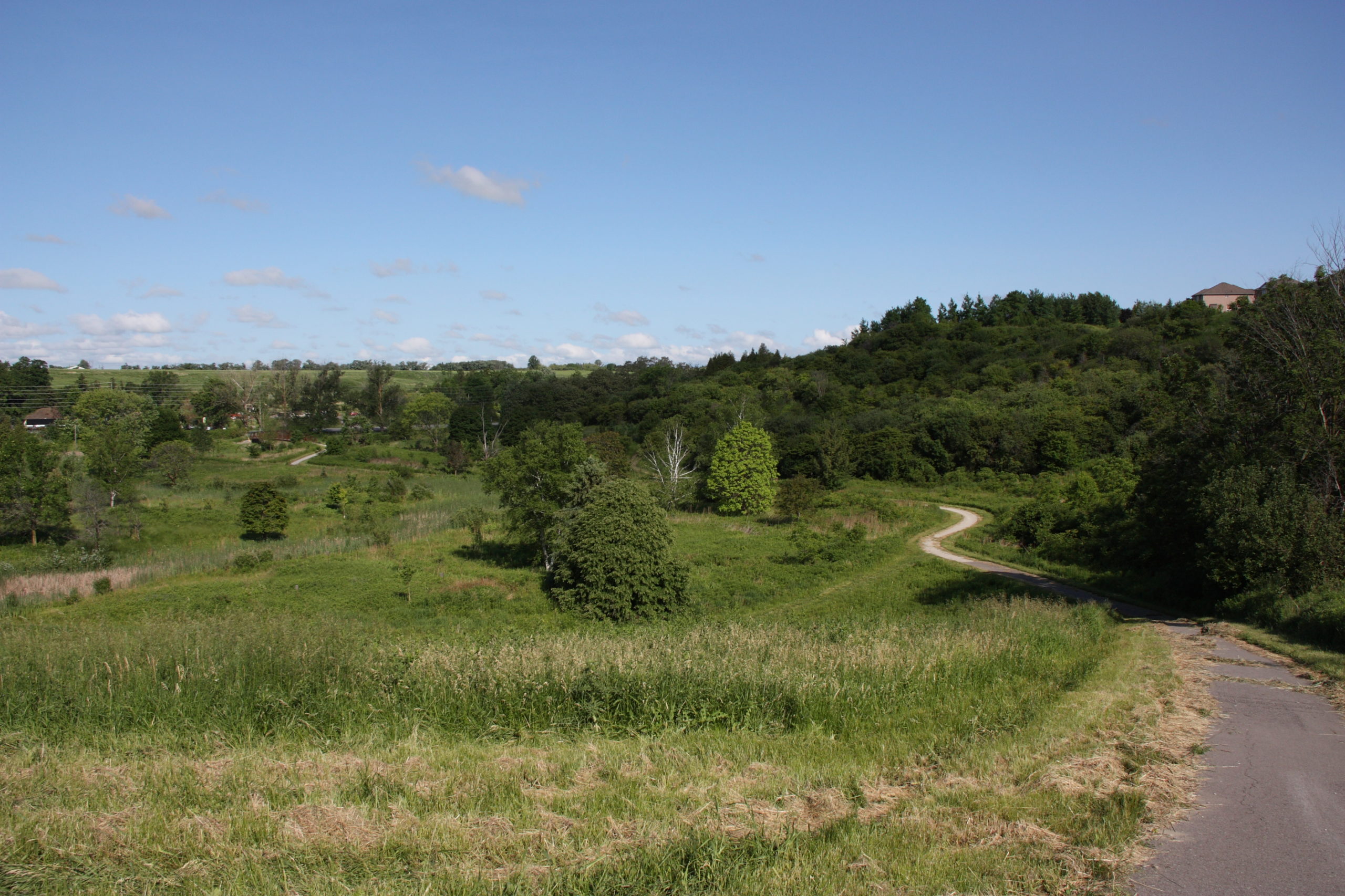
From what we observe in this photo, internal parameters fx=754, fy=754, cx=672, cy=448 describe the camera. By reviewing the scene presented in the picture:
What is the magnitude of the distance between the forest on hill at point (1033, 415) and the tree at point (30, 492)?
2.65ft

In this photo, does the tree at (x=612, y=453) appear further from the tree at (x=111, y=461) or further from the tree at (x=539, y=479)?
the tree at (x=111, y=461)

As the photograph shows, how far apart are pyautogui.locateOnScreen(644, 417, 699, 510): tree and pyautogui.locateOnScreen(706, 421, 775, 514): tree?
3751 mm

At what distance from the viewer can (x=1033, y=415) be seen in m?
60.6

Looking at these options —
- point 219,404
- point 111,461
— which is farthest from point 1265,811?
point 219,404

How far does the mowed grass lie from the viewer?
448 centimetres

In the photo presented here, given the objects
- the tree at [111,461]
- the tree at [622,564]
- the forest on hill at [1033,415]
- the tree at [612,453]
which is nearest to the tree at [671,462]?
the forest on hill at [1033,415]

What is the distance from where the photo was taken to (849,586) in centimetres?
2670

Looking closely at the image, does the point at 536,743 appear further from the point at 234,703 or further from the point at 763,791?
the point at 234,703

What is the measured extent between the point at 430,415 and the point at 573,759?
302 feet

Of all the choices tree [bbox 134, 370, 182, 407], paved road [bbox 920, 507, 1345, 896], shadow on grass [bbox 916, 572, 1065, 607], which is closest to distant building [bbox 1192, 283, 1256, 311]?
shadow on grass [bbox 916, 572, 1065, 607]

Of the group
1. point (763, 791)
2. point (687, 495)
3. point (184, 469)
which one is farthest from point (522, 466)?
point (184, 469)

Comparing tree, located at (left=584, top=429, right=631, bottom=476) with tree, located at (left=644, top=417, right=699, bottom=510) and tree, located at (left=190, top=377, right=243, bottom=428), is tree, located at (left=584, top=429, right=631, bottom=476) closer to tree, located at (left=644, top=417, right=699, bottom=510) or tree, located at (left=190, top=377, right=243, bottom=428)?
tree, located at (left=644, top=417, right=699, bottom=510)

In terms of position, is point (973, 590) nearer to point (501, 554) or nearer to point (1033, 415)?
point (501, 554)

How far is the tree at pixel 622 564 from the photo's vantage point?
22328mm
